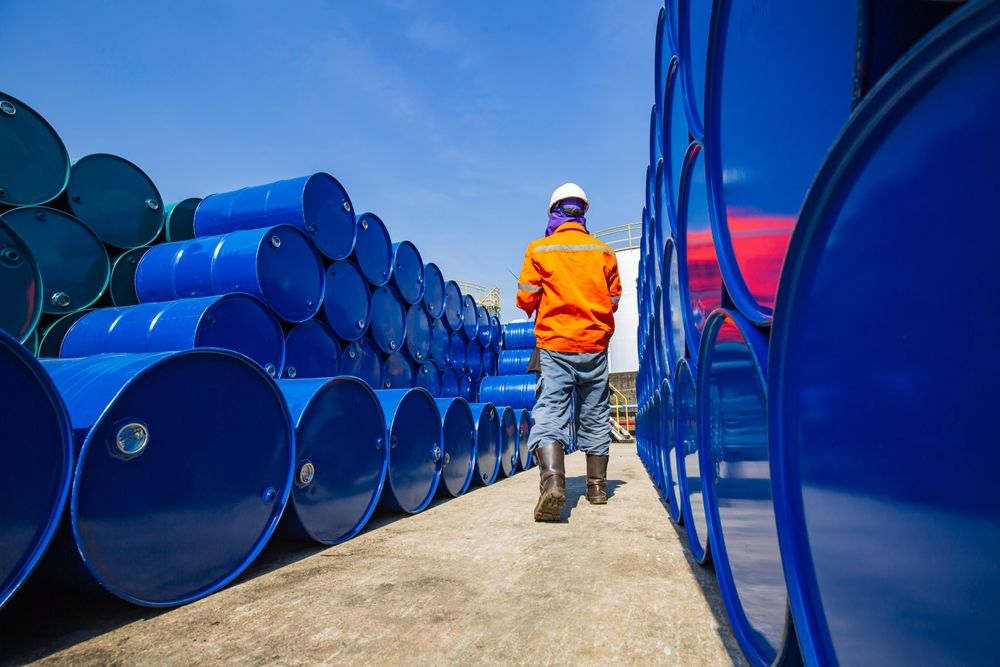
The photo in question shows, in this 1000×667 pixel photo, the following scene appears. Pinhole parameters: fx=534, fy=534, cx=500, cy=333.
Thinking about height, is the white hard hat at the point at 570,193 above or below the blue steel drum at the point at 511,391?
above

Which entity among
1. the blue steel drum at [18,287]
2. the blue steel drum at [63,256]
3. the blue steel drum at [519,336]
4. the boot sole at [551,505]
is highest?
the blue steel drum at [519,336]

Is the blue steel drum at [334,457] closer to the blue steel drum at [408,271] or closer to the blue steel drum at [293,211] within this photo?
the blue steel drum at [293,211]

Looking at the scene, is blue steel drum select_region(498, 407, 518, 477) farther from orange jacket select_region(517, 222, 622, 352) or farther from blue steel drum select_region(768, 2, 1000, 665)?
blue steel drum select_region(768, 2, 1000, 665)

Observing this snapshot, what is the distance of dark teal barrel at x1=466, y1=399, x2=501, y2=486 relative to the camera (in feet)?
12.4

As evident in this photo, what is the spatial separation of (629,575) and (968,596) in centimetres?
134

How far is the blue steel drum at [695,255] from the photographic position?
1328mm

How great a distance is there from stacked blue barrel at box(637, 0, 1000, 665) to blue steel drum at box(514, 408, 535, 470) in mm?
3718

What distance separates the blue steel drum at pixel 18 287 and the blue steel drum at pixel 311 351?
48.0 inches

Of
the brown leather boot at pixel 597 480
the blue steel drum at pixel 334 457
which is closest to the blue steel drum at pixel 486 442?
the brown leather boot at pixel 597 480

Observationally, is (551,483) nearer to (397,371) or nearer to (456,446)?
(456,446)

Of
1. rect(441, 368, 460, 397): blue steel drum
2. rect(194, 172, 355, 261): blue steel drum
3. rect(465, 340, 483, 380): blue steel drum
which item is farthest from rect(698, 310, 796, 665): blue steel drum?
rect(465, 340, 483, 380): blue steel drum

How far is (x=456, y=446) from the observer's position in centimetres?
344

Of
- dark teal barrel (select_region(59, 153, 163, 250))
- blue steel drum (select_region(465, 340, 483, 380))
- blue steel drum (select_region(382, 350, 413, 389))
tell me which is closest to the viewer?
dark teal barrel (select_region(59, 153, 163, 250))

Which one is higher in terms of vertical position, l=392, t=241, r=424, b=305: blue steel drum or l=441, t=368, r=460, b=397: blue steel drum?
l=392, t=241, r=424, b=305: blue steel drum
